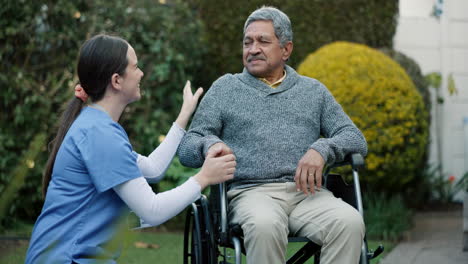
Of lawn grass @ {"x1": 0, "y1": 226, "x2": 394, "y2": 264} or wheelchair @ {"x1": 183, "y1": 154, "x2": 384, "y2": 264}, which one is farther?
lawn grass @ {"x1": 0, "y1": 226, "x2": 394, "y2": 264}

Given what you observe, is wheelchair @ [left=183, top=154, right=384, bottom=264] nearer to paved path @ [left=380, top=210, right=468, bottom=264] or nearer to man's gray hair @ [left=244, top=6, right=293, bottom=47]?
man's gray hair @ [left=244, top=6, right=293, bottom=47]

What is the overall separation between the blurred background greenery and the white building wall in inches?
10.6

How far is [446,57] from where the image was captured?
20.0 feet

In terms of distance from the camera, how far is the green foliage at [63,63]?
507 cm

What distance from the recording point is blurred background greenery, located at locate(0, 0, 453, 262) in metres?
4.99

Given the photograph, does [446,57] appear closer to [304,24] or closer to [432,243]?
[304,24]

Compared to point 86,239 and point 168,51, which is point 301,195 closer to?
point 86,239

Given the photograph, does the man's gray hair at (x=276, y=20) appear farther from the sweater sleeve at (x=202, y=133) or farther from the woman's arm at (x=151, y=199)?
the woman's arm at (x=151, y=199)

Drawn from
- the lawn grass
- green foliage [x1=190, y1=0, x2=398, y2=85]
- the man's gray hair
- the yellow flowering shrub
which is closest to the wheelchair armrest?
the man's gray hair

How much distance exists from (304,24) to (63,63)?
Result: 2063 mm

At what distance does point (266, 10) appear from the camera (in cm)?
297

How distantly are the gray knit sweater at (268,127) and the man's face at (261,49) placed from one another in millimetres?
55

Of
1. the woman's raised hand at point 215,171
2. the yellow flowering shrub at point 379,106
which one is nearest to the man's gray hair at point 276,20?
the woman's raised hand at point 215,171

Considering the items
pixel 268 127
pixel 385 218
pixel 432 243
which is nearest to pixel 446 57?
pixel 385 218
